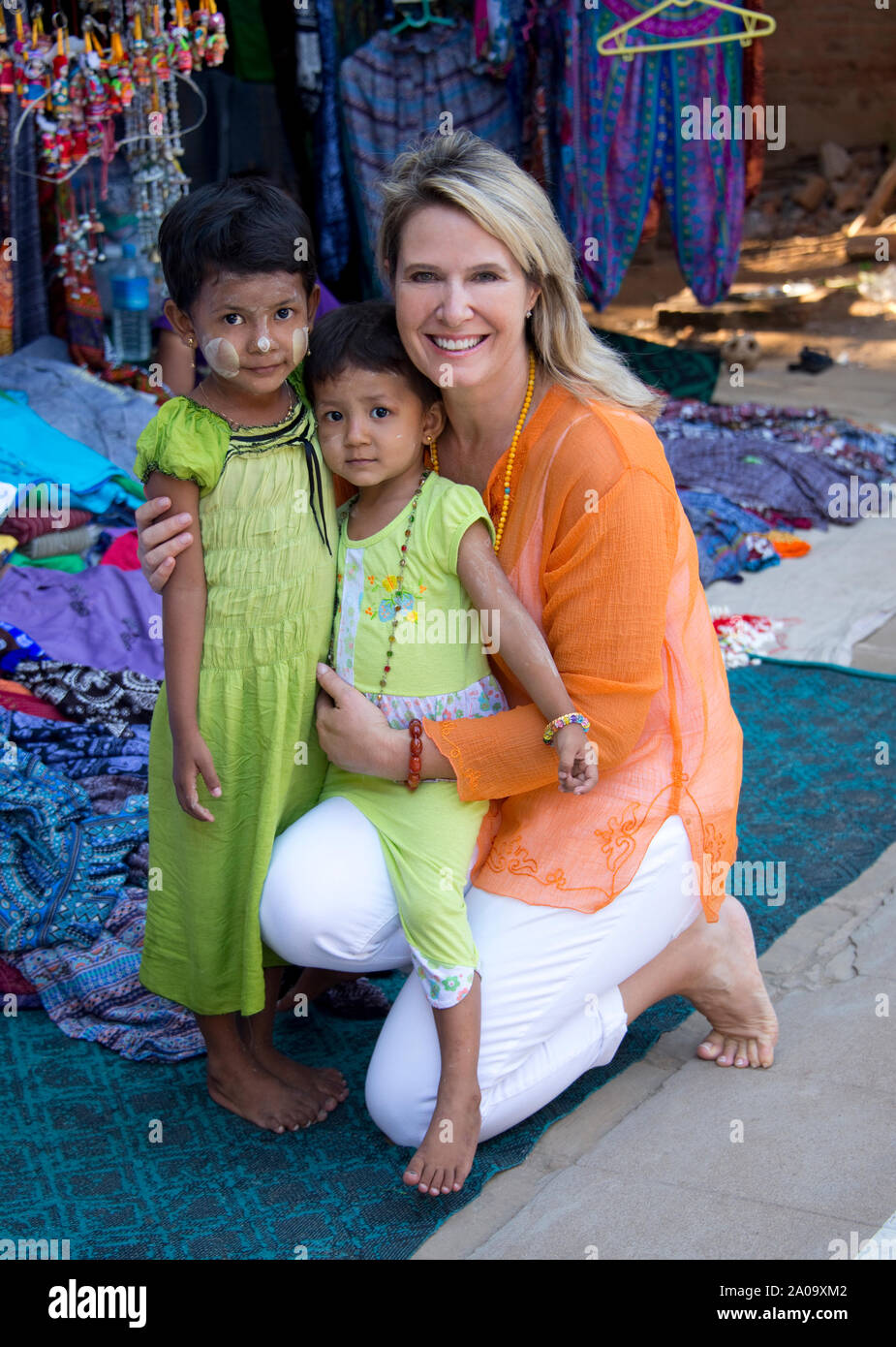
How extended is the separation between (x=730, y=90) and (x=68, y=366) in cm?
330

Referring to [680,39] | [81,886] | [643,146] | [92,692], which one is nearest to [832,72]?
[643,146]

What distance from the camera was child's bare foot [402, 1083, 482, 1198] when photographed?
6.33 ft

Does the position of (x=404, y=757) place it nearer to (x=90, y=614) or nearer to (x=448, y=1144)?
(x=448, y=1144)

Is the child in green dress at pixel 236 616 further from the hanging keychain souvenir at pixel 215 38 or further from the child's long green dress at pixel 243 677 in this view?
the hanging keychain souvenir at pixel 215 38

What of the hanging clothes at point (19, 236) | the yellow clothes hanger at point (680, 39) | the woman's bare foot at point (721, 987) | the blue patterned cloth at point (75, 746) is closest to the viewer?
the woman's bare foot at point (721, 987)

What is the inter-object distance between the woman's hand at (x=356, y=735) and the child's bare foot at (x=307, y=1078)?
54 centimetres

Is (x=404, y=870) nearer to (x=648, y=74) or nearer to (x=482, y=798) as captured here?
(x=482, y=798)

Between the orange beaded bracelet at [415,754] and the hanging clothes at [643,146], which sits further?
the hanging clothes at [643,146]

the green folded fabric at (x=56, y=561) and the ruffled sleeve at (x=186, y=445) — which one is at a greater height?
the ruffled sleeve at (x=186, y=445)

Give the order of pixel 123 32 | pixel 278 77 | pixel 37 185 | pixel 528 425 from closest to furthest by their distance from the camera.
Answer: pixel 528 425 → pixel 123 32 → pixel 37 185 → pixel 278 77

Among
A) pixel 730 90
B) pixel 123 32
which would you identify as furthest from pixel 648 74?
pixel 123 32

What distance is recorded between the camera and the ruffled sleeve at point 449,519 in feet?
6.77

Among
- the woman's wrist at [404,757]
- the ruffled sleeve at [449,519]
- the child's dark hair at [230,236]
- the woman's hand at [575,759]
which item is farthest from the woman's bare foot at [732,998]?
the child's dark hair at [230,236]

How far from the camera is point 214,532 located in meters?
2.05
